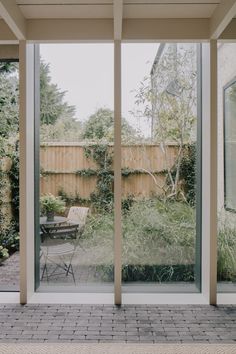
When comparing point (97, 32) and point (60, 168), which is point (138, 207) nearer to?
point (60, 168)

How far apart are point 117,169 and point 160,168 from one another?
0.56 metres

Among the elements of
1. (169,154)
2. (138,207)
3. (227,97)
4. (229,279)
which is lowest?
(229,279)

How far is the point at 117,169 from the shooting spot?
3.31 metres

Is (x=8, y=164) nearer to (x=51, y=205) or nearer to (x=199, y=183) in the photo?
(x=51, y=205)

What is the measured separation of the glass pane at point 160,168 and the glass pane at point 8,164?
118 centimetres

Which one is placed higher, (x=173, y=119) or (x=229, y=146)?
(x=173, y=119)

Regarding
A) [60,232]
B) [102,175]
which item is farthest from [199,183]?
[60,232]

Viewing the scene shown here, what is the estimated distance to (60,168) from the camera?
3.62 m

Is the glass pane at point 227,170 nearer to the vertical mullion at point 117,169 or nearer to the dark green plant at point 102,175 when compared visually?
the vertical mullion at point 117,169

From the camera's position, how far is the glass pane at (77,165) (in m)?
3.60

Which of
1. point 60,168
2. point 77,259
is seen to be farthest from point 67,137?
point 77,259

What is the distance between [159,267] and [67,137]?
173cm

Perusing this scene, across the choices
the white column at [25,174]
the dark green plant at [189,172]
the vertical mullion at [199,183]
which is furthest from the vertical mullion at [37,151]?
the vertical mullion at [199,183]

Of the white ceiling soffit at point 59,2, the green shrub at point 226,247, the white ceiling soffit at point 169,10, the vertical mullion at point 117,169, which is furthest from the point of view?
the green shrub at point 226,247
